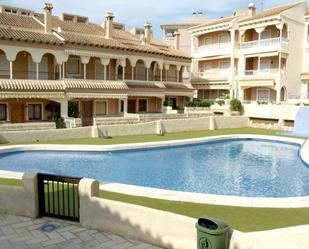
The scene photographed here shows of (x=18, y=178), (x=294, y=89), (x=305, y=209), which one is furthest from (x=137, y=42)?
(x=305, y=209)

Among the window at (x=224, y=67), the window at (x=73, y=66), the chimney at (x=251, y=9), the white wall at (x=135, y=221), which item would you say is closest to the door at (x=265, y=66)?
the window at (x=224, y=67)

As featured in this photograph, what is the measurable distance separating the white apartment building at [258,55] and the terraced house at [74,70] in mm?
7016

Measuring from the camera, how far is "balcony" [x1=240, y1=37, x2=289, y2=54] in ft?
132

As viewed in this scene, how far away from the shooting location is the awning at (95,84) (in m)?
31.1

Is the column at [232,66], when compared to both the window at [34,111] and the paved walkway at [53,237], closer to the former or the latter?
the window at [34,111]

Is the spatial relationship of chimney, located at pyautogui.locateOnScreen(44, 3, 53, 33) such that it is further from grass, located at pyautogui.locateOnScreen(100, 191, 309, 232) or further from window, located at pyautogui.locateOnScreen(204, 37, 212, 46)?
grass, located at pyautogui.locateOnScreen(100, 191, 309, 232)

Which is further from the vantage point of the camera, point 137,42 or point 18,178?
point 137,42

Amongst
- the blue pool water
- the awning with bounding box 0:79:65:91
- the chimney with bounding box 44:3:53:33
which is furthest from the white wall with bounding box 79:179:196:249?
the chimney with bounding box 44:3:53:33

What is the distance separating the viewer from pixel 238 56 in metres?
45.2

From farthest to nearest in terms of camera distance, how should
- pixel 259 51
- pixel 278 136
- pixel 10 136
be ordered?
Answer: pixel 259 51
pixel 278 136
pixel 10 136

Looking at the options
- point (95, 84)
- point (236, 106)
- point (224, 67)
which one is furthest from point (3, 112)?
point (224, 67)

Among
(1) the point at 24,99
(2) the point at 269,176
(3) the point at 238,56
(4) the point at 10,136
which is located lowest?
A: (2) the point at 269,176

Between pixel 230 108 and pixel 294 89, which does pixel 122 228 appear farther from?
pixel 294 89

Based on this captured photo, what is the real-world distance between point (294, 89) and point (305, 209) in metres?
35.6
